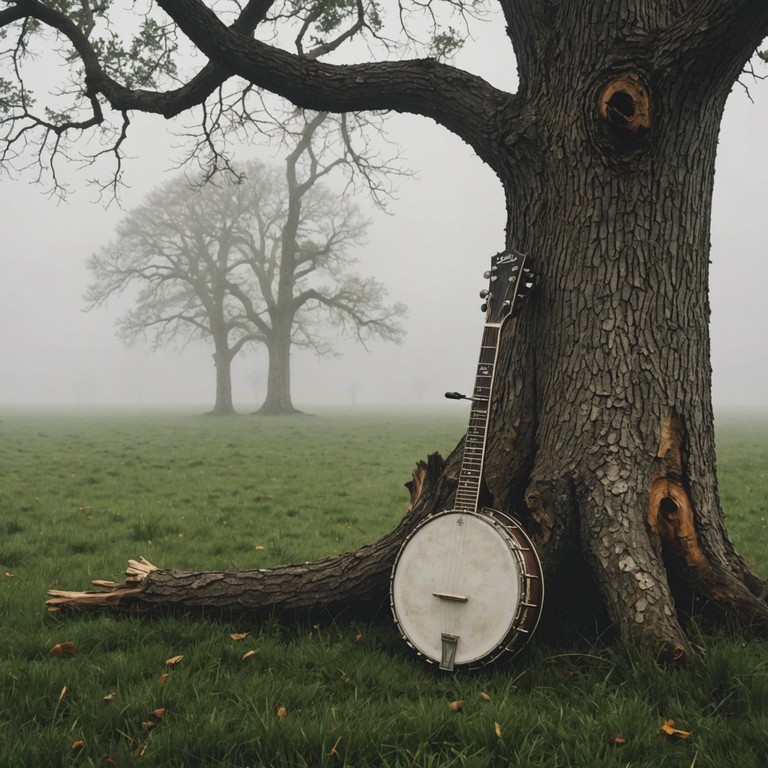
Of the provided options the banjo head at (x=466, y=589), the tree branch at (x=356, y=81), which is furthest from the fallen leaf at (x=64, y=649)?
the tree branch at (x=356, y=81)

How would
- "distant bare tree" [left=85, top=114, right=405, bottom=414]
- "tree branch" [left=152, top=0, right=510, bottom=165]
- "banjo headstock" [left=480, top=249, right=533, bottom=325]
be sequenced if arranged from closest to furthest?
1. "banjo headstock" [left=480, top=249, right=533, bottom=325]
2. "tree branch" [left=152, top=0, right=510, bottom=165]
3. "distant bare tree" [left=85, top=114, right=405, bottom=414]

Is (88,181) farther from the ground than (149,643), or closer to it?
farther from the ground

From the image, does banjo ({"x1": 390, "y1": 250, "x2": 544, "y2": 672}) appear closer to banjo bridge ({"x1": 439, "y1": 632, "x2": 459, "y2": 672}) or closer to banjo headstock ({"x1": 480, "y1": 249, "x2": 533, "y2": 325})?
banjo bridge ({"x1": 439, "y1": 632, "x2": 459, "y2": 672})

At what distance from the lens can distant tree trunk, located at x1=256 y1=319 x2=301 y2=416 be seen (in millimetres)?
29469

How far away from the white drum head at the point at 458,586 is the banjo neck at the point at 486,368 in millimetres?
163

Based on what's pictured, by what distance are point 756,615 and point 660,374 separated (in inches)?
51.9

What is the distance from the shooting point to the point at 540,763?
2.24 metres

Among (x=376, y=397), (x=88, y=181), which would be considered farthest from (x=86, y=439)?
(x=376, y=397)

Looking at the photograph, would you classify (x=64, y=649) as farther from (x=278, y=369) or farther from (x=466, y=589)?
(x=278, y=369)

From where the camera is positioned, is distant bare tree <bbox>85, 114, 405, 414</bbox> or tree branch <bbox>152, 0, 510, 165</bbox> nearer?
tree branch <bbox>152, 0, 510, 165</bbox>

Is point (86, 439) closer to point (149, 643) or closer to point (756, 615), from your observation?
point (149, 643)

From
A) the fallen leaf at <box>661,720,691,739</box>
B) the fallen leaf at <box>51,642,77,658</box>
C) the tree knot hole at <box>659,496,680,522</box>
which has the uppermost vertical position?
the tree knot hole at <box>659,496,680,522</box>

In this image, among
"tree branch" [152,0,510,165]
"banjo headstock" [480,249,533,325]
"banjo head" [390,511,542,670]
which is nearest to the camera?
"banjo head" [390,511,542,670]

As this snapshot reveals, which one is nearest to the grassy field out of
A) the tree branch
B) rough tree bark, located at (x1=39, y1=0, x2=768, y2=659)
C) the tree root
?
the tree root
